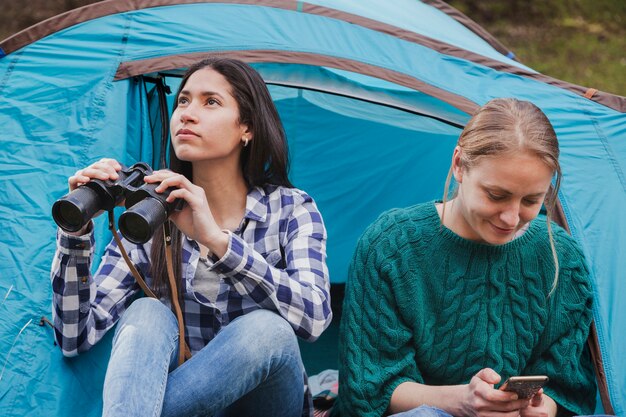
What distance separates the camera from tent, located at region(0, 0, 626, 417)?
1.70m

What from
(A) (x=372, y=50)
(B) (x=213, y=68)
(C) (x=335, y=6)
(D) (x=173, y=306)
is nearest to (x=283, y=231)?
(D) (x=173, y=306)

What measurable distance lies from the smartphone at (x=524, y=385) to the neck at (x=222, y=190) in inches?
25.9

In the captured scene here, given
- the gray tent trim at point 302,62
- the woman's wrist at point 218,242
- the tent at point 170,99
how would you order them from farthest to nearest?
the gray tent trim at point 302,62, the tent at point 170,99, the woman's wrist at point 218,242

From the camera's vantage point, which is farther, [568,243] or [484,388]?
[568,243]

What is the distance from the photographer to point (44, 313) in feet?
5.64

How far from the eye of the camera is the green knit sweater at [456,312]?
1.62m

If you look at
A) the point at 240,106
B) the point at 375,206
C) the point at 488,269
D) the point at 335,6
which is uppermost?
the point at 335,6

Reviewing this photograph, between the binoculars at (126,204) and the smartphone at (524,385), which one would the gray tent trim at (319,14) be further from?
the smartphone at (524,385)

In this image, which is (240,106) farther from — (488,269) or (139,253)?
(488,269)

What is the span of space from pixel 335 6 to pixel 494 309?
3.66 ft

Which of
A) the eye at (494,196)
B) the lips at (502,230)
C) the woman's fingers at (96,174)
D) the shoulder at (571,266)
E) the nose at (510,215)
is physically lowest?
the shoulder at (571,266)

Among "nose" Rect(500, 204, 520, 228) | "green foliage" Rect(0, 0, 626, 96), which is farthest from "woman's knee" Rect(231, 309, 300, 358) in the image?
"green foliage" Rect(0, 0, 626, 96)

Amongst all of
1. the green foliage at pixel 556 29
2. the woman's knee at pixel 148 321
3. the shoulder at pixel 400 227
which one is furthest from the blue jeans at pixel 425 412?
the green foliage at pixel 556 29

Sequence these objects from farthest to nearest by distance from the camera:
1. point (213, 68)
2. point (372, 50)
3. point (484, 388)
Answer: point (372, 50)
point (213, 68)
point (484, 388)
